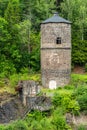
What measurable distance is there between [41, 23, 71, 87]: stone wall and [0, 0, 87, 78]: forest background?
459 centimetres

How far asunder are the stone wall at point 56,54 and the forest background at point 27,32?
4586 millimetres

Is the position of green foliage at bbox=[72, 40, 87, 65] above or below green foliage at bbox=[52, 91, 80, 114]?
above

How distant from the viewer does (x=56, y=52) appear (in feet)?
143

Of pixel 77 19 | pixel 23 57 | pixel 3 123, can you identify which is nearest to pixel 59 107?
pixel 3 123

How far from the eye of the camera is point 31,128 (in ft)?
117

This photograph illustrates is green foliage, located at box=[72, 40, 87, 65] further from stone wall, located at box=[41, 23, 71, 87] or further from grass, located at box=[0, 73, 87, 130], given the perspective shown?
stone wall, located at box=[41, 23, 71, 87]

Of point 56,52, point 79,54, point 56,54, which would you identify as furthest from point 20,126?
point 79,54

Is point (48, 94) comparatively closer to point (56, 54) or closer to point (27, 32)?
point (56, 54)

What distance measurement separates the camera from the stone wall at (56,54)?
143 feet

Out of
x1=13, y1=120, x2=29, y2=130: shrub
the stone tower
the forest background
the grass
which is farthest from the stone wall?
x1=13, y1=120, x2=29, y2=130: shrub

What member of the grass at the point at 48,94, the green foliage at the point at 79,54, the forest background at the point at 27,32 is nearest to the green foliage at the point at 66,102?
the grass at the point at 48,94

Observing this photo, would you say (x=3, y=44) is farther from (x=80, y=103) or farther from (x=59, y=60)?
(x=80, y=103)

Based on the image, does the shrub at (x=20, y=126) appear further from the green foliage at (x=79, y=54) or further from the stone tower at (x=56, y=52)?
the green foliage at (x=79, y=54)

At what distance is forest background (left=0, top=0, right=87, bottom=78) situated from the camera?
48.9m
